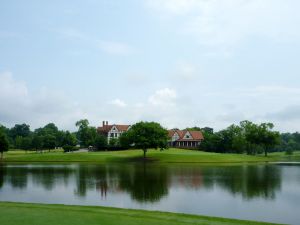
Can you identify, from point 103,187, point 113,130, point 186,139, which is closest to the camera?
point 103,187

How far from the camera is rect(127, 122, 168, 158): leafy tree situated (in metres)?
91.3

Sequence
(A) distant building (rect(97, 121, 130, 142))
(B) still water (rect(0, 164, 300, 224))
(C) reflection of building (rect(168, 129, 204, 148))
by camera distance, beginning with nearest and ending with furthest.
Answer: (B) still water (rect(0, 164, 300, 224)), (C) reflection of building (rect(168, 129, 204, 148)), (A) distant building (rect(97, 121, 130, 142))

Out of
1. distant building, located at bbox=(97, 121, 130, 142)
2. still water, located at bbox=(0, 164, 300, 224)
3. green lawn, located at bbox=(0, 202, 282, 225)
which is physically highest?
distant building, located at bbox=(97, 121, 130, 142)

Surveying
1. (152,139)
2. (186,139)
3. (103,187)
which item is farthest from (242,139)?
(103,187)

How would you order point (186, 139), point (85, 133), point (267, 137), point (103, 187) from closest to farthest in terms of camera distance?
point (103, 187)
point (267, 137)
point (85, 133)
point (186, 139)

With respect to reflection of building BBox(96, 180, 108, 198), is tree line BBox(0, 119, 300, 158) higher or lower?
higher

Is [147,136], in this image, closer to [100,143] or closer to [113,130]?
[100,143]

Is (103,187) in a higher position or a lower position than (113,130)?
lower

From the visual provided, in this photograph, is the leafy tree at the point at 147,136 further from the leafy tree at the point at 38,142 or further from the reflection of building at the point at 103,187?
the reflection of building at the point at 103,187

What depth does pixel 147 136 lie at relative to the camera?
9281 centimetres

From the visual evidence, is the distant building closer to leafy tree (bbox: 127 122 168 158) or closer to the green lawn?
leafy tree (bbox: 127 122 168 158)

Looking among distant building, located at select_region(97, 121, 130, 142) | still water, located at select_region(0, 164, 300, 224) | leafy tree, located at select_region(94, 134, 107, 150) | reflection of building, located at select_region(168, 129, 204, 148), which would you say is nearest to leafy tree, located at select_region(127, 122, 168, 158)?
leafy tree, located at select_region(94, 134, 107, 150)

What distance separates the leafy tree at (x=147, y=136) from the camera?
91312mm

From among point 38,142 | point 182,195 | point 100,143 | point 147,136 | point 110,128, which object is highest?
point 110,128
